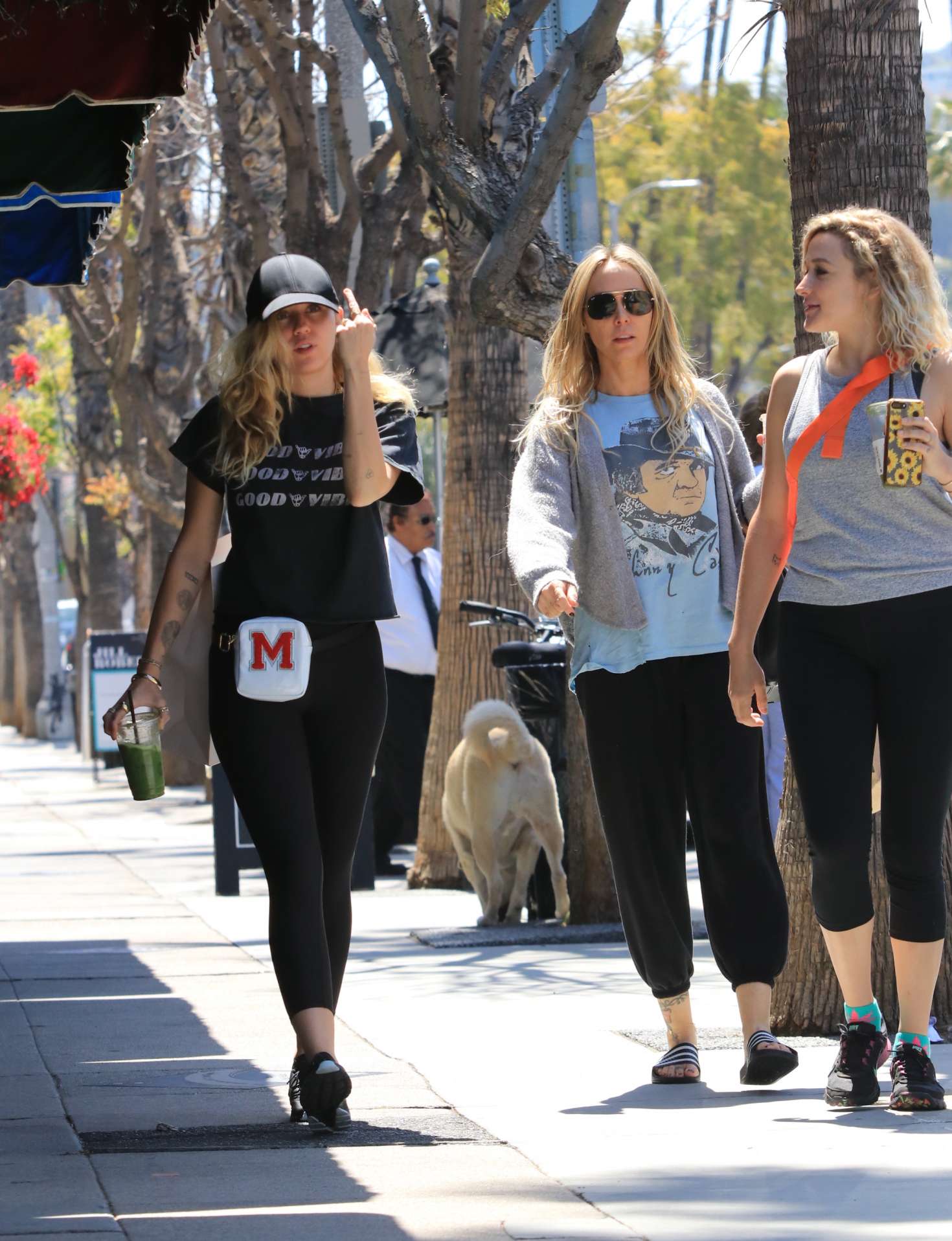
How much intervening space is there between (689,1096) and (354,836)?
1.03m

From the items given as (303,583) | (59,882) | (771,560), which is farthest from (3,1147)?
(59,882)

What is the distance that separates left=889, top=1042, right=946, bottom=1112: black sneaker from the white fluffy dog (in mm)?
4156

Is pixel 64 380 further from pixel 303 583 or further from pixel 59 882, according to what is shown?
pixel 303 583

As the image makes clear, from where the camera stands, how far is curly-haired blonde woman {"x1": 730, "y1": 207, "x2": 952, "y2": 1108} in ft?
16.2

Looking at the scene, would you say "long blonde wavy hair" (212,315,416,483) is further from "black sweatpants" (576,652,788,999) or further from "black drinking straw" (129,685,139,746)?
"black sweatpants" (576,652,788,999)

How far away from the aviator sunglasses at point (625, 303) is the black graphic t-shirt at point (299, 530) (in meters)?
0.73

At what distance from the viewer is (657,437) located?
5.41 meters

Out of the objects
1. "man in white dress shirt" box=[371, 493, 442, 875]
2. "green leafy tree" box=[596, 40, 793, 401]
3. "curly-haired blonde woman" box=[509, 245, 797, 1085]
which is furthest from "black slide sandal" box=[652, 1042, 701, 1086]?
"green leafy tree" box=[596, 40, 793, 401]

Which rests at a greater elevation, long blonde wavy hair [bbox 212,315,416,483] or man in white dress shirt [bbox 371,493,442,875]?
long blonde wavy hair [bbox 212,315,416,483]

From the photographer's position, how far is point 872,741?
16.5 ft

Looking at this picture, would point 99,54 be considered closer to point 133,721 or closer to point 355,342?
point 355,342

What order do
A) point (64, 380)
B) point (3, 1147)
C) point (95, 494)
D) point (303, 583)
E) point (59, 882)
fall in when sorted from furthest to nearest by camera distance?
point (64, 380) → point (95, 494) → point (59, 882) → point (303, 583) → point (3, 1147)

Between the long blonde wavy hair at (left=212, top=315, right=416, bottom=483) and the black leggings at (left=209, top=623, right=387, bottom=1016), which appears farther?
the long blonde wavy hair at (left=212, top=315, right=416, bottom=483)

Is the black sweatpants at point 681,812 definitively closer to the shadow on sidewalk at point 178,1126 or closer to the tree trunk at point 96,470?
the shadow on sidewalk at point 178,1126
